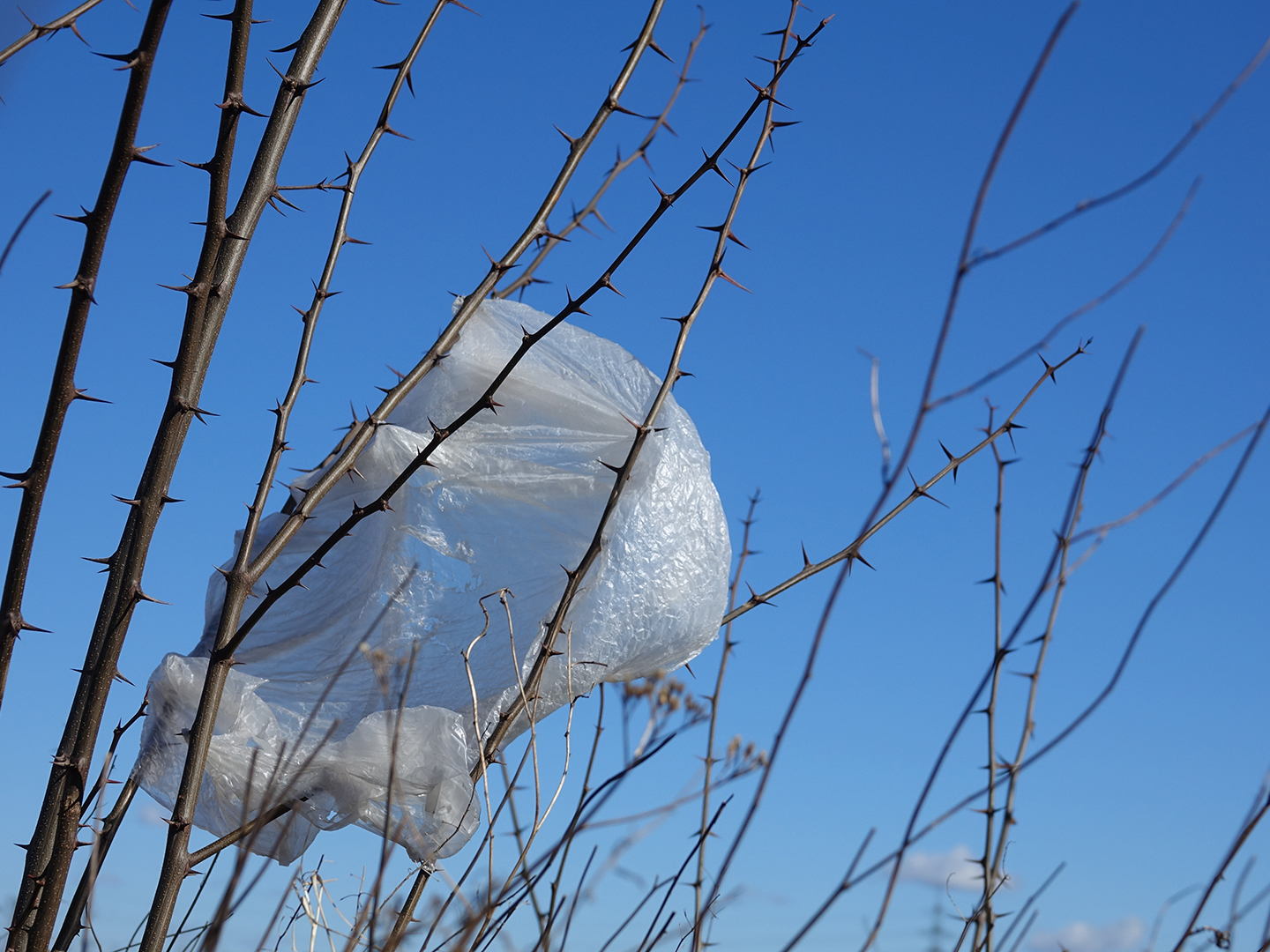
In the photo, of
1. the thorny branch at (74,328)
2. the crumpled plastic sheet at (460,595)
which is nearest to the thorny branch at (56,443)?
the thorny branch at (74,328)

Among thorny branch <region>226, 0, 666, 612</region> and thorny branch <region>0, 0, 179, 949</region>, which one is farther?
thorny branch <region>226, 0, 666, 612</region>

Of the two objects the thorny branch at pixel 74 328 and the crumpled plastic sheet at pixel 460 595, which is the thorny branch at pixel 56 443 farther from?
the crumpled plastic sheet at pixel 460 595

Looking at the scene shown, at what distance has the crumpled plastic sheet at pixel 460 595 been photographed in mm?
1620

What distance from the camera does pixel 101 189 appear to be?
1398mm

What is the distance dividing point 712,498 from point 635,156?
0.69 meters

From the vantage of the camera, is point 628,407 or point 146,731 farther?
point 628,407

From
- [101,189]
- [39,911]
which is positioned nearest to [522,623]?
[39,911]

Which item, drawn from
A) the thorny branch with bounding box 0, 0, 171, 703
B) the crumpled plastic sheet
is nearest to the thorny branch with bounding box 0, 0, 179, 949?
the thorny branch with bounding box 0, 0, 171, 703

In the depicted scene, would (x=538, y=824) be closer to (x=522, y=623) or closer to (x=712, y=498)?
(x=522, y=623)

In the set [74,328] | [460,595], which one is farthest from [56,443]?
[460,595]

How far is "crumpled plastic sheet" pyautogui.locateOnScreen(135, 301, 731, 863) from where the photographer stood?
162 centimetres

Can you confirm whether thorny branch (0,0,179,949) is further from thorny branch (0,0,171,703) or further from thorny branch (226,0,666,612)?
thorny branch (226,0,666,612)

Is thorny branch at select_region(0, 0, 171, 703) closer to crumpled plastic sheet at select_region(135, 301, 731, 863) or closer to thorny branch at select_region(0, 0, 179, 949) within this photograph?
thorny branch at select_region(0, 0, 179, 949)

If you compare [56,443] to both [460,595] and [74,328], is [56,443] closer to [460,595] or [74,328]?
[74,328]
